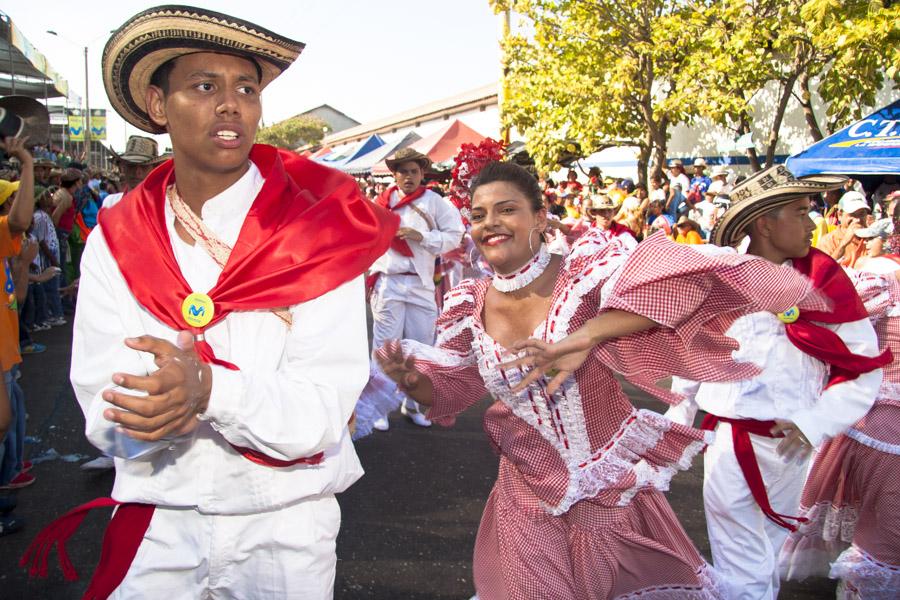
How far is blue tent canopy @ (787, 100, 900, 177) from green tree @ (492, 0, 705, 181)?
2.19 meters

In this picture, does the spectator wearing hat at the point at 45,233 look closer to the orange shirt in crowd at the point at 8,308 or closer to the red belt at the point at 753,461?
the orange shirt in crowd at the point at 8,308

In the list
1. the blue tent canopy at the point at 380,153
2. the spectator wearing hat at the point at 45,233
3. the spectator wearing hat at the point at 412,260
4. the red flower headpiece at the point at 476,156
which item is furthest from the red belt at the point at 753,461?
the blue tent canopy at the point at 380,153

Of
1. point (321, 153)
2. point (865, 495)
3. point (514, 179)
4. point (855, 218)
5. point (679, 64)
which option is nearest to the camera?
point (514, 179)

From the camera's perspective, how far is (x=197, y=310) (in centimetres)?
186

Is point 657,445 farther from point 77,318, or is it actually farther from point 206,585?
point 77,318

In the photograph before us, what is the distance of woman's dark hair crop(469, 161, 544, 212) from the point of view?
289cm

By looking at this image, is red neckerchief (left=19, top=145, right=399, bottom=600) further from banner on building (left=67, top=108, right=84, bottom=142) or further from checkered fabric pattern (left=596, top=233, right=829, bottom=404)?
banner on building (left=67, top=108, right=84, bottom=142)

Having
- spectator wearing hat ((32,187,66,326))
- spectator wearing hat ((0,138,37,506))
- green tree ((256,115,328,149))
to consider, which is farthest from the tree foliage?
green tree ((256,115,328,149))

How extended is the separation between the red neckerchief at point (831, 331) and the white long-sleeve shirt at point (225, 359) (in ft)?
6.86

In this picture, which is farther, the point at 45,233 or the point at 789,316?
the point at 45,233

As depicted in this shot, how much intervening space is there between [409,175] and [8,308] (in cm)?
336

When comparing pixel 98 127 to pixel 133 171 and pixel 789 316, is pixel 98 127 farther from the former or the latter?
pixel 789 316

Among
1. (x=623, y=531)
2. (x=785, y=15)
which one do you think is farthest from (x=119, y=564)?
(x=785, y=15)

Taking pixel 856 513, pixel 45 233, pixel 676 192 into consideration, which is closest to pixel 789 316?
pixel 856 513
